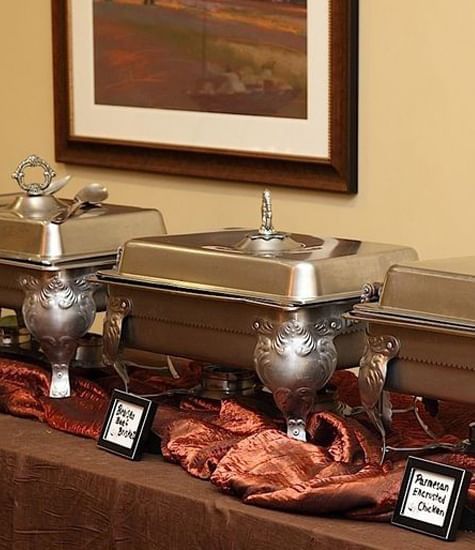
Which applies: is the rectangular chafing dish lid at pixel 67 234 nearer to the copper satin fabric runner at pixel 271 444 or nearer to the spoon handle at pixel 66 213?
the spoon handle at pixel 66 213

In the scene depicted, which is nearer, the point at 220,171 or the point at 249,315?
the point at 249,315

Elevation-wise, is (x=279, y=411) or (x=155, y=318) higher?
(x=155, y=318)

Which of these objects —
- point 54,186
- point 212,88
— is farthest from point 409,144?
point 54,186

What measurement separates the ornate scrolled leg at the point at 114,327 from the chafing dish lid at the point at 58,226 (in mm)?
Result: 140

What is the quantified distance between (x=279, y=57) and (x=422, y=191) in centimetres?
50

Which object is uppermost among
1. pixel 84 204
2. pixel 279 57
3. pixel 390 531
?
pixel 279 57

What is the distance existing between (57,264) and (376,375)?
58 cm

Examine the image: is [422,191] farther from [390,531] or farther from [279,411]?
[390,531]

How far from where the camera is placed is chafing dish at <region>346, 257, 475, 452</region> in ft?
4.90

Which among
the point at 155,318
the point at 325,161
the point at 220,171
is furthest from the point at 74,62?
the point at 155,318

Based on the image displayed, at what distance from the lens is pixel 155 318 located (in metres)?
1.82

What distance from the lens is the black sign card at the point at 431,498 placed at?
141 centimetres

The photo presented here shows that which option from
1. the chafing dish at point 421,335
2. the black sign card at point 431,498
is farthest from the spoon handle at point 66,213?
the black sign card at point 431,498

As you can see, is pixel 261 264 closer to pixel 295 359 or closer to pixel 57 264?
pixel 295 359
